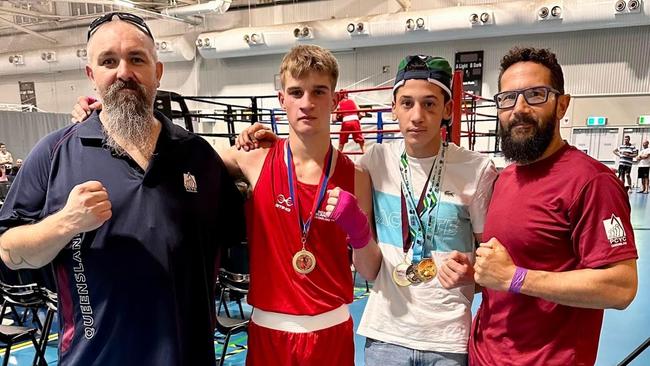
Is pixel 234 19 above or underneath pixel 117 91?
above

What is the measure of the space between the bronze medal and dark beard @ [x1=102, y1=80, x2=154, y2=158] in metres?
1.05

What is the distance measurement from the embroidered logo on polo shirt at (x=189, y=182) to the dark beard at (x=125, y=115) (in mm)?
144

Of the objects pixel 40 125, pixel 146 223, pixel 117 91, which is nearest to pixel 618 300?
pixel 146 223

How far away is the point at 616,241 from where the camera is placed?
1324 millimetres

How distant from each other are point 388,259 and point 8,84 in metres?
22.0

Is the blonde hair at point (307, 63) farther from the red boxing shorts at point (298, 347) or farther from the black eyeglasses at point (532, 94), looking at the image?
the red boxing shorts at point (298, 347)

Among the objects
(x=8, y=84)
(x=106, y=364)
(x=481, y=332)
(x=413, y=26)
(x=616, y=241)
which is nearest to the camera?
(x=616, y=241)

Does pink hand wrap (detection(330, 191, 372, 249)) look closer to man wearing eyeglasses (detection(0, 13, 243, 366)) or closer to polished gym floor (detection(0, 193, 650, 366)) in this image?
man wearing eyeglasses (detection(0, 13, 243, 366))

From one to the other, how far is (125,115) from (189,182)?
1.02 ft

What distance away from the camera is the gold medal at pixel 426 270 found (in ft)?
5.49

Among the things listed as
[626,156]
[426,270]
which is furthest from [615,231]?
[626,156]

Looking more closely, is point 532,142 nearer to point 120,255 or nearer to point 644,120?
point 120,255

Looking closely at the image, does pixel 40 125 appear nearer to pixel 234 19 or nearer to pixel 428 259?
pixel 234 19

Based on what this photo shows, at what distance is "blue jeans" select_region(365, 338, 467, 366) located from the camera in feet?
5.40
